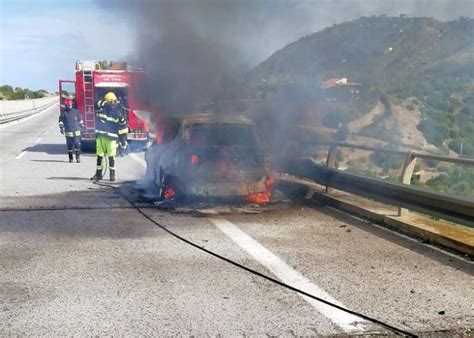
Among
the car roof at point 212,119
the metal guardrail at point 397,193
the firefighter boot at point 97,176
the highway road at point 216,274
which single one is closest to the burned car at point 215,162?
the car roof at point 212,119

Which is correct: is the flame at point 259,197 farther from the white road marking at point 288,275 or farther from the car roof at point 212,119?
the car roof at point 212,119

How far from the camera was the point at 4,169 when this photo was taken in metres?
13.7

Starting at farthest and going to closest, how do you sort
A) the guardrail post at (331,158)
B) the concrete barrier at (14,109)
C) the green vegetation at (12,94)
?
1. the green vegetation at (12,94)
2. the concrete barrier at (14,109)
3. the guardrail post at (331,158)

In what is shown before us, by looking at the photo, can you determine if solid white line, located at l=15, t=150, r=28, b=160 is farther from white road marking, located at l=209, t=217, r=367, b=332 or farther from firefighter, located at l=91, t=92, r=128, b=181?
white road marking, located at l=209, t=217, r=367, b=332

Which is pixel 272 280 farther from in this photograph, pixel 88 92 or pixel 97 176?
pixel 88 92

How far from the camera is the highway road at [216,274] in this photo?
4.00 meters

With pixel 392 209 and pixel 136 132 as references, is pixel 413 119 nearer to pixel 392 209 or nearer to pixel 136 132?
pixel 136 132

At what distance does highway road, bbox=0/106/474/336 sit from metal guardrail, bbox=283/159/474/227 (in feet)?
1.37

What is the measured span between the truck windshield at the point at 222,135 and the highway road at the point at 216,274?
116cm

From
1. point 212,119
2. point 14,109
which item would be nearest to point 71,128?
point 212,119

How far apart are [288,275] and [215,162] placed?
373cm

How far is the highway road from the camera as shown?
400 cm

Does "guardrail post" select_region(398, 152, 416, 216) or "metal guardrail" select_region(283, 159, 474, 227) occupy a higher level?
"guardrail post" select_region(398, 152, 416, 216)

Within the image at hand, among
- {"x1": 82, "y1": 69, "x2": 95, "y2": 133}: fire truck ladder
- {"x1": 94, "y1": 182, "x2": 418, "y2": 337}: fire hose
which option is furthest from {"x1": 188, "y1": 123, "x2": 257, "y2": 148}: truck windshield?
{"x1": 82, "y1": 69, "x2": 95, "y2": 133}: fire truck ladder
